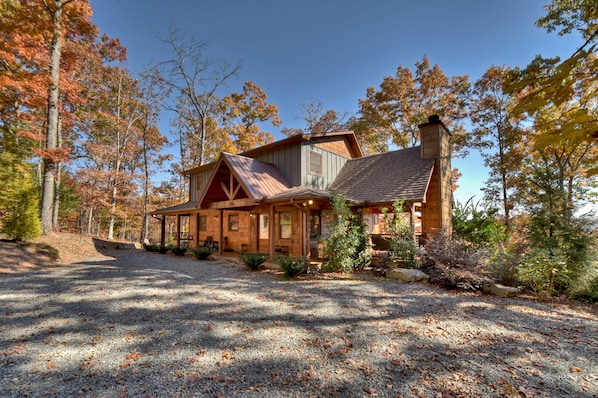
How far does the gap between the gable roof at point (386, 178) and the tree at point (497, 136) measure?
7693 mm

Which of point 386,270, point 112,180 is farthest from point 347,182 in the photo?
point 112,180

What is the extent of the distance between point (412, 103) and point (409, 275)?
17115 mm

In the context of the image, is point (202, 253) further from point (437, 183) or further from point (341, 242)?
point (437, 183)

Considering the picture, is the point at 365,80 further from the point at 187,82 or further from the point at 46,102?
the point at 46,102

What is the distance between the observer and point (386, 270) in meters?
8.48

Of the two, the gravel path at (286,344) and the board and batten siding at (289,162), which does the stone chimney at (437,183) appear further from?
the board and batten siding at (289,162)

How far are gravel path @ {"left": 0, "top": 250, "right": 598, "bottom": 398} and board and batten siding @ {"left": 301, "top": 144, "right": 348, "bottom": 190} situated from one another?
25.0 feet

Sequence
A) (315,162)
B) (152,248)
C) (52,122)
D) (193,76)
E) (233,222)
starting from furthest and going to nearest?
(193,76), (152,248), (233,222), (315,162), (52,122)

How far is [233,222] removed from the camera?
1514 centimetres

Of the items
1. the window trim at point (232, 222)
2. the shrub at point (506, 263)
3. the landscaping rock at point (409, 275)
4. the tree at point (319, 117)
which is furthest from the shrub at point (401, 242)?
the tree at point (319, 117)

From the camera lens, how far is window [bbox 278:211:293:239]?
40.3 feet

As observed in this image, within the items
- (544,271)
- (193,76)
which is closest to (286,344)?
(544,271)

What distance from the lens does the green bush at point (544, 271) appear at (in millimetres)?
6266

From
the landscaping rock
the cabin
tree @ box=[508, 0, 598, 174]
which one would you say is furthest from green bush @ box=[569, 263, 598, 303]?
Answer: tree @ box=[508, 0, 598, 174]
